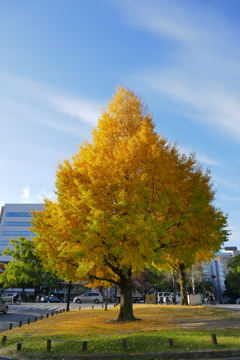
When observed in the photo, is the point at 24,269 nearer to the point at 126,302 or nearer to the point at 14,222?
the point at 126,302

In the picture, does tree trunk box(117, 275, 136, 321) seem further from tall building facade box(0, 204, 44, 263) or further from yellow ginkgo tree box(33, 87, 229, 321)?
tall building facade box(0, 204, 44, 263)

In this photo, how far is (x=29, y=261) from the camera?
47.4 meters

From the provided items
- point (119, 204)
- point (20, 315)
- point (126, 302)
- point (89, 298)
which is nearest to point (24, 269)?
point (89, 298)

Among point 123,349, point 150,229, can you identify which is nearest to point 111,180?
point 150,229

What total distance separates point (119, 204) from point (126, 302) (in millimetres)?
7812

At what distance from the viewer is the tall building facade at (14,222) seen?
96.2 metres

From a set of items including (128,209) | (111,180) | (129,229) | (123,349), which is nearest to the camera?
(123,349)

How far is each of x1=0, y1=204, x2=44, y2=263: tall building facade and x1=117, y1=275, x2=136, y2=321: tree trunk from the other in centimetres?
8104

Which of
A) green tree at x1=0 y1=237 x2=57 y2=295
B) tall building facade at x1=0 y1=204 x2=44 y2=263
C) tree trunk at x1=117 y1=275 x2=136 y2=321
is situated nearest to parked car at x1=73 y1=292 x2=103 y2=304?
green tree at x1=0 y1=237 x2=57 y2=295

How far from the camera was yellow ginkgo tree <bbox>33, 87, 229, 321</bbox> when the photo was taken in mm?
14359

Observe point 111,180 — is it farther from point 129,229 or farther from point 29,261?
point 29,261

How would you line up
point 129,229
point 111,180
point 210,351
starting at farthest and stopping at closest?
point 111,180 → point 129,229 → point 210,351

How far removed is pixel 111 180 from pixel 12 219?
9293 cm

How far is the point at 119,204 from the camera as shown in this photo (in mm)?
14109
